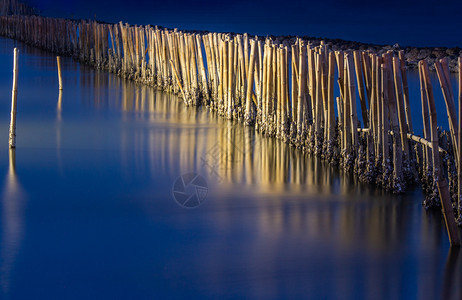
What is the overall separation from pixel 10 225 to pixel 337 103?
13.0 ft

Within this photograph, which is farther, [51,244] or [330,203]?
[330,203]

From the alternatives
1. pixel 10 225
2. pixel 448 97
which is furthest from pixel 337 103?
pixel 10 225

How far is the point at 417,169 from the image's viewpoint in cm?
813

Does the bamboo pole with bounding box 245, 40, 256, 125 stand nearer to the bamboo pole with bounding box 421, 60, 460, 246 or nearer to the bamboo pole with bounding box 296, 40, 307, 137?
the bamboo pole with bounding box 296, 40, 307, 137

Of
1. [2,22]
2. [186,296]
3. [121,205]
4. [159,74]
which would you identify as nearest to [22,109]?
[159,74]

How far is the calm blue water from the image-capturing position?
18.0 feet

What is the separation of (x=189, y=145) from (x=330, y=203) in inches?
142

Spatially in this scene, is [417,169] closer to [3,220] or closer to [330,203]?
[330,203]

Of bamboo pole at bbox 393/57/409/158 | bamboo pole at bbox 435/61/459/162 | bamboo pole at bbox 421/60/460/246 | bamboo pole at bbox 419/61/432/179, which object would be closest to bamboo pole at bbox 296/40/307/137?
bamboo pole at bbox 393/57/409/158

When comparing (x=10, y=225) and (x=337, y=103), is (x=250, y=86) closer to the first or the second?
(x=337, y=103)

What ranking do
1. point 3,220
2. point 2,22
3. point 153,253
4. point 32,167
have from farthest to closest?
point 2,22 < point 32,167 < point 3,220 < point 153,253

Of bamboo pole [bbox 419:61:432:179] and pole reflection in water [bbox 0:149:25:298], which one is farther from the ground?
bamboo pole [bbox 419:61:432:179]

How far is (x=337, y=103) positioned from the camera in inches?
339

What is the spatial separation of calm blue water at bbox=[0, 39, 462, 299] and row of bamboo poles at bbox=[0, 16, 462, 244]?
28 cm
